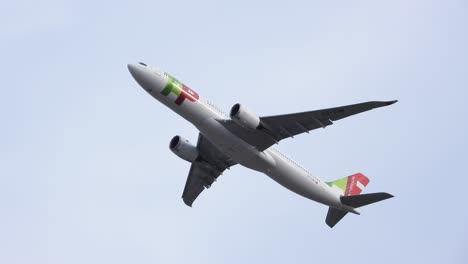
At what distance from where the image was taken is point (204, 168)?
5459cm

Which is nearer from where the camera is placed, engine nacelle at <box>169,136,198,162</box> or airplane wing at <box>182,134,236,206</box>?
engine nacelle at <box>169,136,198,162</box>

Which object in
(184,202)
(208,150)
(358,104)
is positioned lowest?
(184,202)

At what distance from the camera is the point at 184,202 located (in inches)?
2223

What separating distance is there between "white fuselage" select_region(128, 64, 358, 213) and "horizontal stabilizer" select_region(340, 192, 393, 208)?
1.36 metres

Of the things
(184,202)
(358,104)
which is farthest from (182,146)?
(358,104)

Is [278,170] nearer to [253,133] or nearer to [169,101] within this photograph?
[253,133]

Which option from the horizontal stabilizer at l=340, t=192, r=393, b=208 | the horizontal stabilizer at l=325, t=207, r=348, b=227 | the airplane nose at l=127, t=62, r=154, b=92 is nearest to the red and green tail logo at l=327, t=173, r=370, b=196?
the horizontal stabilizer at l=325, t=207, r=348, b=227

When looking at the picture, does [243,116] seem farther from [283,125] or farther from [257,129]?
[283,125]

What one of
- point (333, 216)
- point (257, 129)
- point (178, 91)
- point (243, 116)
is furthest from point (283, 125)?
point (333, 216)

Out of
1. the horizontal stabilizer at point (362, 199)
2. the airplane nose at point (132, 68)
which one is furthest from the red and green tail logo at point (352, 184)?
the airplane nose at point (132, 68)

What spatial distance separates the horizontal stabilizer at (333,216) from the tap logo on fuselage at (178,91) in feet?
42.9

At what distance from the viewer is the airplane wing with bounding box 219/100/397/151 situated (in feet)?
148

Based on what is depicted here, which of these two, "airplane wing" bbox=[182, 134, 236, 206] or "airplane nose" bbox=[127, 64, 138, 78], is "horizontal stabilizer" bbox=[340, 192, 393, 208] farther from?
"airplane nose" bbox=[127, 64, 138, 78]

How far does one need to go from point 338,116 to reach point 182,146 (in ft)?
40.1
